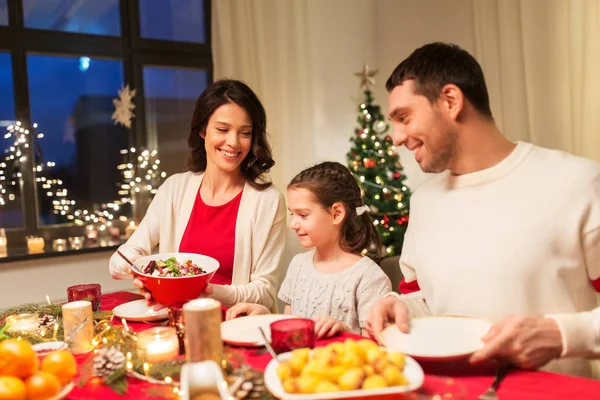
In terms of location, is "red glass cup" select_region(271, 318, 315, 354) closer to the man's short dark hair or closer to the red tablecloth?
the red tablecloth

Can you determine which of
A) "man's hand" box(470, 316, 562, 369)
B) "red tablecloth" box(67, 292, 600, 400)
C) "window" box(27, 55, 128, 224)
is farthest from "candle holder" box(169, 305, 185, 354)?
"window" box(27, 55, 128, 224)

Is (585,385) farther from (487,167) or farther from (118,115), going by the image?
(118,115)

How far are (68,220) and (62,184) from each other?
263 mm

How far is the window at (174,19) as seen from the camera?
172 inches

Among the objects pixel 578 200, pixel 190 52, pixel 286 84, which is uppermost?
pixel 190 52

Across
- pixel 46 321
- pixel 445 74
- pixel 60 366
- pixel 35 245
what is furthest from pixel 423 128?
pixel 35 245

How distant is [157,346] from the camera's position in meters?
1.26

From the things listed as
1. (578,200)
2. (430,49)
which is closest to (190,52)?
(430,49)

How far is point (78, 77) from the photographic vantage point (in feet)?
13.5

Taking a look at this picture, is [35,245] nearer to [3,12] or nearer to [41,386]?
[3,12]

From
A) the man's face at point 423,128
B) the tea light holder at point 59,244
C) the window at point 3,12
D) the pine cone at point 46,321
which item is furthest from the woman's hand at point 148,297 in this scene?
the window at point 3,12

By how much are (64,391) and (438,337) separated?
2.54 feet

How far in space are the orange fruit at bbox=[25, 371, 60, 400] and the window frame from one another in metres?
2.83

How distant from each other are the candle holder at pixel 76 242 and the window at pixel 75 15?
1468 mm
